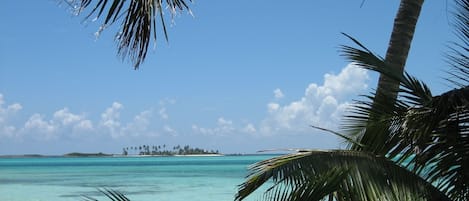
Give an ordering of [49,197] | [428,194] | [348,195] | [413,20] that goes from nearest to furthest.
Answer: [348,195] < [428,194] < [413,20] < [49,197]

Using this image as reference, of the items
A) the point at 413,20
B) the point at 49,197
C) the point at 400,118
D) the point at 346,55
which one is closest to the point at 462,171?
the point at 400,118

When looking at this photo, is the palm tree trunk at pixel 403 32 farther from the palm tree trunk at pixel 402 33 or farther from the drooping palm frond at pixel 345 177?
the drooping palm frond at pixel 345 177

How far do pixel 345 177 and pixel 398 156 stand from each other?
666 millimetres

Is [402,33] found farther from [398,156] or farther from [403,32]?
[398,156]

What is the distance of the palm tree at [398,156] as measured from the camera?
2.80 metres

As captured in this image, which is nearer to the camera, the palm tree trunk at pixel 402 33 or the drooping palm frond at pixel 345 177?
the drooping palm frond at pixel 345 177

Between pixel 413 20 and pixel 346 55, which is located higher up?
pixel 413 20

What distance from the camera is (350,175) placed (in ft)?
9.30

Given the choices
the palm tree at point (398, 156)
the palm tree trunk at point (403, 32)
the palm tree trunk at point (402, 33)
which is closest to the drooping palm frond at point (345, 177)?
the palm tree at point (398, 156)

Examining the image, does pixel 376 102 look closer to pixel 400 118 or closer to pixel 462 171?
pixel 400 118

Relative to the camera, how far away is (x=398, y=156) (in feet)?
10.6

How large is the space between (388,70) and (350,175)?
61cm

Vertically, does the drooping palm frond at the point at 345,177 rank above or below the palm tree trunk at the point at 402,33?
below

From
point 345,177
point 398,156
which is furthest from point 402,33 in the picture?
point 345,177
